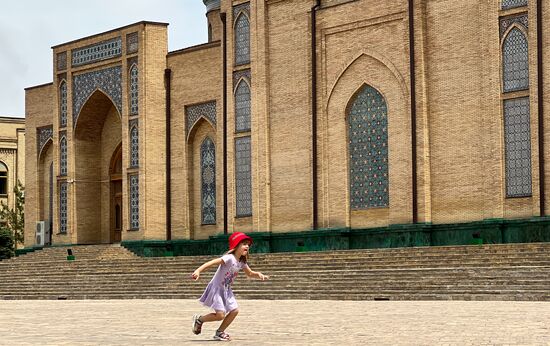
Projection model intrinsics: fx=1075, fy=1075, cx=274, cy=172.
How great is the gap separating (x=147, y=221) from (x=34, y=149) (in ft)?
24.7

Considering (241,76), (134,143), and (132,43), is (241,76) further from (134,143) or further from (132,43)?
(134,143)

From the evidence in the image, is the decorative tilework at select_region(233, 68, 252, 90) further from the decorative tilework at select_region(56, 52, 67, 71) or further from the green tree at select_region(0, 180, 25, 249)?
the green tree at select_region(0, 180, 25, 249)

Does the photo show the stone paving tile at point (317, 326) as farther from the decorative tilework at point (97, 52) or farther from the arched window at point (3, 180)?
the arched window at point (3, 180)

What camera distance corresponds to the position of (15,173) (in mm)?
49406

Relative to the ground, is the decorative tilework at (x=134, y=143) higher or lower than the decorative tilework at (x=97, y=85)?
lower

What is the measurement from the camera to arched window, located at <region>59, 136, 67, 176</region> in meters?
35.7

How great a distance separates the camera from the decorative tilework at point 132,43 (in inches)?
1300

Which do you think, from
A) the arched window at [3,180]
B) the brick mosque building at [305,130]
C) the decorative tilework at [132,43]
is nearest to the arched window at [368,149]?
the brick mosque building at [305,130]

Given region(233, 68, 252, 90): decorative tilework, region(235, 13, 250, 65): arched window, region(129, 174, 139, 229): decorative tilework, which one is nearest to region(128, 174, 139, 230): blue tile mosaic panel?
region(129, 174, 139, 229): decorative tilework

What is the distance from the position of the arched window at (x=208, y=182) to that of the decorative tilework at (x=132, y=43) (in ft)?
12.0

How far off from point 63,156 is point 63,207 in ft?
5.63

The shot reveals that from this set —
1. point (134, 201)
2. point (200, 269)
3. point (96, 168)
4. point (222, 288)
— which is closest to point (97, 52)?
point (96, 168)

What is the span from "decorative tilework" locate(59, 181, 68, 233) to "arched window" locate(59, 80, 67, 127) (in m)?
2.03

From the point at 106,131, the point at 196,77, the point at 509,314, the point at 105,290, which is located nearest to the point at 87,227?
the point at 106,131
